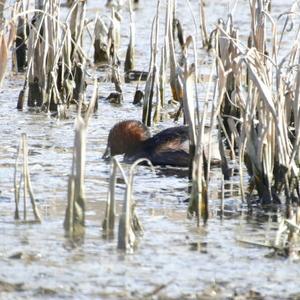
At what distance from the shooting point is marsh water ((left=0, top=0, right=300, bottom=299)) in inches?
202

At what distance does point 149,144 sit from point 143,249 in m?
2.75

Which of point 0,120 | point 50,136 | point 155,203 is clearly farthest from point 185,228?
point 0,120

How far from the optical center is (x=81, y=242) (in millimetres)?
5863

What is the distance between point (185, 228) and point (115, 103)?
174 inches

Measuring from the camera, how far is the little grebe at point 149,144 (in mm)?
8250

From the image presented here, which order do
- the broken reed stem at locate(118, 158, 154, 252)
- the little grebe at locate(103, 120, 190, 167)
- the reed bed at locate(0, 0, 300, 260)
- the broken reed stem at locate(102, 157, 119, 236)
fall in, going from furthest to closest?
the little grebe at locate(103, 120, 190, 167)
the reed bed at locate(0, 0, 300, 260)
the broken reed stem at locate(102, 157, 119, 236)
the broken reed stem at locate(118, 158, 154, 252)

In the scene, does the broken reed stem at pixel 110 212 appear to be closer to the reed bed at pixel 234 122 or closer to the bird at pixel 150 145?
the reed bed at pixel 234 122

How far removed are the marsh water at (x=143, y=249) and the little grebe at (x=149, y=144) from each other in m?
0.17

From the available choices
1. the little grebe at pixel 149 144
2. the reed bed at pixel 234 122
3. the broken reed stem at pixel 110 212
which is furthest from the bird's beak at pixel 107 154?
the broken reed stem at pixel 110 212

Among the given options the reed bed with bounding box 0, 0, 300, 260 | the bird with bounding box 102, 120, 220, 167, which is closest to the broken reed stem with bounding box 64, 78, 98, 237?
the reed bed with bounding box 0, 0, 300, 260

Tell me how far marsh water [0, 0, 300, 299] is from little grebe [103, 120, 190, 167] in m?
0.17

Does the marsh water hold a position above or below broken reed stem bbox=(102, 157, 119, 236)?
below

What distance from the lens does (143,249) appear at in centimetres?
578

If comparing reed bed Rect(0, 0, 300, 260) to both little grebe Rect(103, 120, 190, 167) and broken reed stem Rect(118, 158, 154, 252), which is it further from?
little grebe Rect(103, 120, 190, 167)
